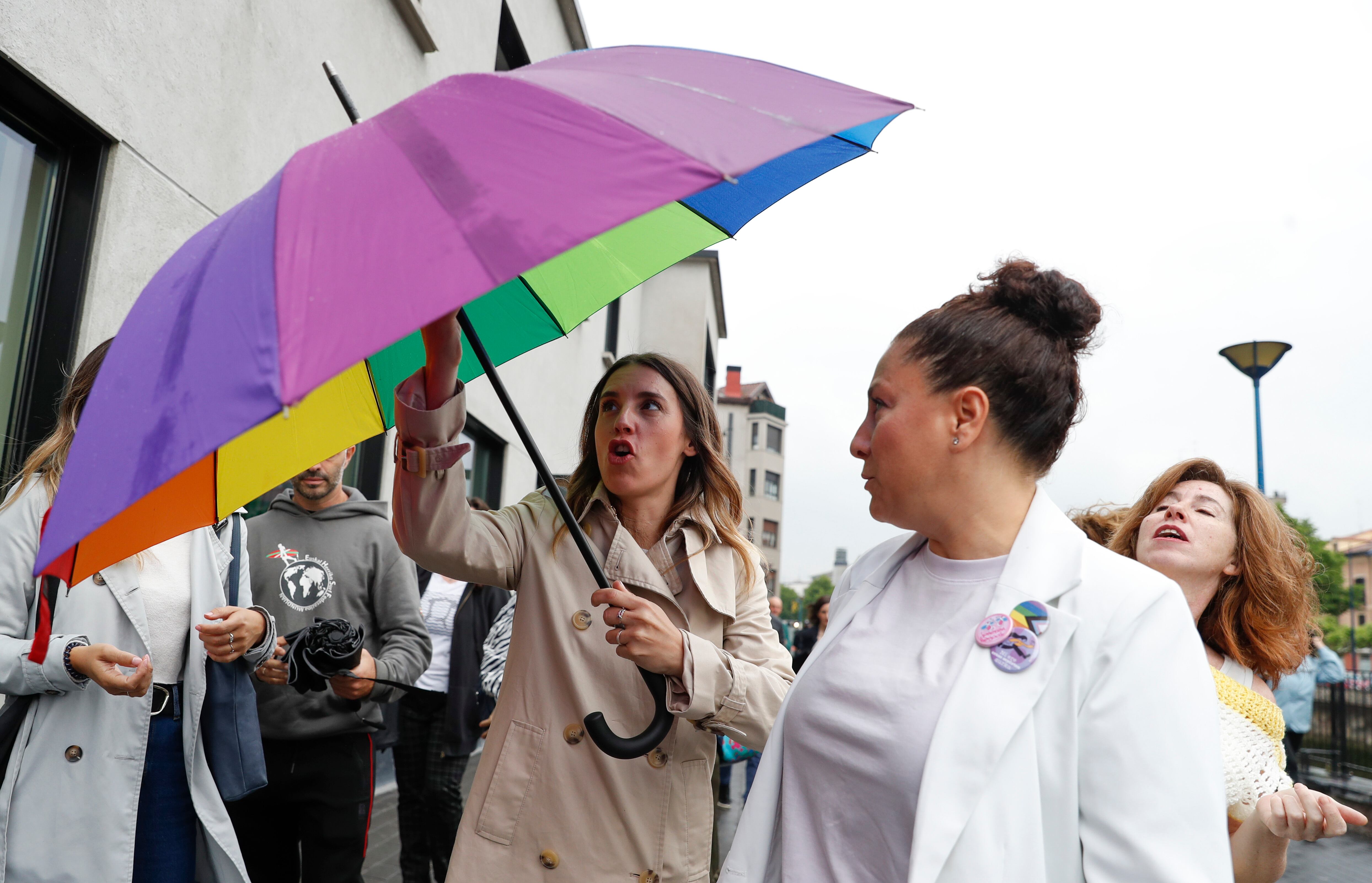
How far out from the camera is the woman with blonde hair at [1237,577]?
253cm

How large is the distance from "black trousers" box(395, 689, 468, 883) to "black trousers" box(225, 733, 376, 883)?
1.21 m

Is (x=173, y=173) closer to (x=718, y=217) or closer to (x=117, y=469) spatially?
(x=718, y=217)

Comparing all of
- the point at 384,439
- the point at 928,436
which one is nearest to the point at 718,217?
the point at 928,436

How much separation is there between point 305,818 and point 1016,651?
2.88 meters

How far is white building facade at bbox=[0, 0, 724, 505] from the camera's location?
346 centimetres

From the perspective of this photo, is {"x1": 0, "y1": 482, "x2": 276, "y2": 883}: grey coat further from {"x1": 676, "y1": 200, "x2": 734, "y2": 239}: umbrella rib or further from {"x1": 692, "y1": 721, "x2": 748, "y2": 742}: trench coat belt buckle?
{"x1": 676, "y1": 200, "x2": 734, "y2": 239}: umbrella rib

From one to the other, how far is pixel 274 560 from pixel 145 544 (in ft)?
6.89

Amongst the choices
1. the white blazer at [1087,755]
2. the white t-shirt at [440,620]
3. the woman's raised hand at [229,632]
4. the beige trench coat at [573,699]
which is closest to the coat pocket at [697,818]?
the beige trench coat at [573,699]

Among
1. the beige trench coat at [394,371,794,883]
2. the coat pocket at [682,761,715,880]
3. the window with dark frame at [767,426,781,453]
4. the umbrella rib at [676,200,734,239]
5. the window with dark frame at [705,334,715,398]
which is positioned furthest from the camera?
the window with dark frame at [767,426,781,453]

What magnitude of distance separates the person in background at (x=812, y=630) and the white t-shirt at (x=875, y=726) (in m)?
7.74

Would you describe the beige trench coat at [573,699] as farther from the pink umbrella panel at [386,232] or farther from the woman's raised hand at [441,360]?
the pink umbrella panel at [386,232]

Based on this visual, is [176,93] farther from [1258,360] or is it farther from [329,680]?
[1258,360]

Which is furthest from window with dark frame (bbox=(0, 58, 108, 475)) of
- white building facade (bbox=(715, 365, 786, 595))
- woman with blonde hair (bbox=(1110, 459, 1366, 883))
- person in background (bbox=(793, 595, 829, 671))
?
white building facade (bbox=(715, 365, 786, 595))

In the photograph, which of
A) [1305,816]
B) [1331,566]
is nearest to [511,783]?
[1305,816]
